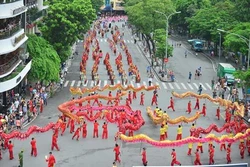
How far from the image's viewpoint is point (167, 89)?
51875mm

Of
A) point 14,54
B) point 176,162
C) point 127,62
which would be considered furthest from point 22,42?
point 127,62

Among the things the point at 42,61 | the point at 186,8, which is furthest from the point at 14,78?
the point at 186,8

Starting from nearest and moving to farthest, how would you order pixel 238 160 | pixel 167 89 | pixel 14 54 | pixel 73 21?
1. pixel 238 160
2. pixel 14 54
3. pixel 167 89
4. pixel 73 21

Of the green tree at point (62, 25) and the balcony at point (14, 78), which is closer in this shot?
the balcony at point (14, 78)

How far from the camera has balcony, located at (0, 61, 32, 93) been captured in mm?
38875

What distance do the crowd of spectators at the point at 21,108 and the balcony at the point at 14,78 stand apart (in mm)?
1378

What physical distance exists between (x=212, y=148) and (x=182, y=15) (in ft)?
213

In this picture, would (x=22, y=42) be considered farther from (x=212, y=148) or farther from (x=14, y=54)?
(x=212, y=148)

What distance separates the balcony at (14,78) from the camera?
38.9 metres

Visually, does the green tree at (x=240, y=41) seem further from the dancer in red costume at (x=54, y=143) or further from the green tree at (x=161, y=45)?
the dancer in red costume at (x=54, y=143)

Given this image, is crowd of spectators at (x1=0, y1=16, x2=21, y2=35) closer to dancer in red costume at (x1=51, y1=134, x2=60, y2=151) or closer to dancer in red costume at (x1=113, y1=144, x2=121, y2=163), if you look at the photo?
dancer in red costume at (x1=51, y1=134, x2=60, y2=151)

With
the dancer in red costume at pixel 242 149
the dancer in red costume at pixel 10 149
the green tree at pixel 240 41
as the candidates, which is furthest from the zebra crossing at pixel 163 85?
the dancer in red costume at pixel 10 149

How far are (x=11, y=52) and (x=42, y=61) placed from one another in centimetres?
451

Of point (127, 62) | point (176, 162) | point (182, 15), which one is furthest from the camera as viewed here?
point (182, 15)
